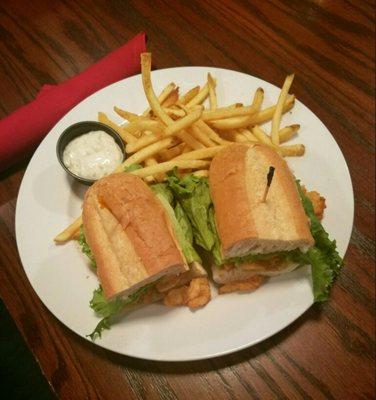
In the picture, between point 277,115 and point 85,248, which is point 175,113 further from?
point 85,248

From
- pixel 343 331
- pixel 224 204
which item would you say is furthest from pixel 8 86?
pixel 343 331

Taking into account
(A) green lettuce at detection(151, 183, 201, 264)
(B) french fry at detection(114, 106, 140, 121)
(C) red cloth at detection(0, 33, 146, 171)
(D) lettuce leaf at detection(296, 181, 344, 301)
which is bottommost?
(D) lettuce leaf at detection(296, 181, 344, 301)

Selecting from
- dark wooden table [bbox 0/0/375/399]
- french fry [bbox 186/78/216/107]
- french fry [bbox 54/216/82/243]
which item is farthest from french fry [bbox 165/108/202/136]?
dark wooden table [bbox 0/0/375/399]

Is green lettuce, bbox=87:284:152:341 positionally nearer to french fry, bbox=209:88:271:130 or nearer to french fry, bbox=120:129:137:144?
french fry, bbox=120:129:137:144

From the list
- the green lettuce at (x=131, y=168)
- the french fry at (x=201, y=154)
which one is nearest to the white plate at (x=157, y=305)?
the green lettuce at (x=131, y=168)

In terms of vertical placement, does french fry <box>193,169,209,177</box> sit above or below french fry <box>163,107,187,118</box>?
below

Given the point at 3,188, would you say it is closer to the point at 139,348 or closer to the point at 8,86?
the point at 8,86

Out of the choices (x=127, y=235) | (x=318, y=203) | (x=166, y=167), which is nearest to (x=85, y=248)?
(x=127, y=235)
